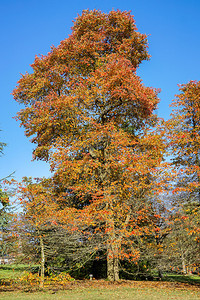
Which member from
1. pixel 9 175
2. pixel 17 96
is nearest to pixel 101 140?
pixel 9 175

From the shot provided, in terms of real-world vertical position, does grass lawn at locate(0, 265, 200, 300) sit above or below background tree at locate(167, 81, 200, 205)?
below

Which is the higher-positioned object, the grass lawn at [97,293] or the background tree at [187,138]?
the background tree at [187,138]

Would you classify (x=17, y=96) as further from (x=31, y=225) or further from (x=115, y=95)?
(x=31, y=225)

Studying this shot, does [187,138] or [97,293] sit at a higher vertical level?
[187,138]

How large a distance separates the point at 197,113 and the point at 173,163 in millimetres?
3363

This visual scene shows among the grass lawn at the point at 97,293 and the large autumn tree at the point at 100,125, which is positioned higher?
the large autumn tree at the point at 100,125

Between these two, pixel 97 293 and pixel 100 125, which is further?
pixel 100 125

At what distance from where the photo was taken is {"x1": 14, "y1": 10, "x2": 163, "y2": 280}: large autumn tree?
608 inches

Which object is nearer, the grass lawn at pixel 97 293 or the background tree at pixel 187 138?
the grass lawn at pixel 97 293

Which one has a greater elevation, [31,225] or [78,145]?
[78,145]

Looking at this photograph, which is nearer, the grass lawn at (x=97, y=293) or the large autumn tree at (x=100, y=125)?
the grass lawn at (x=97, y=293)

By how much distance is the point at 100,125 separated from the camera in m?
16.4

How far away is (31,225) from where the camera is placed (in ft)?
41.8

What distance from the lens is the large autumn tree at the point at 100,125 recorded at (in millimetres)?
15446
